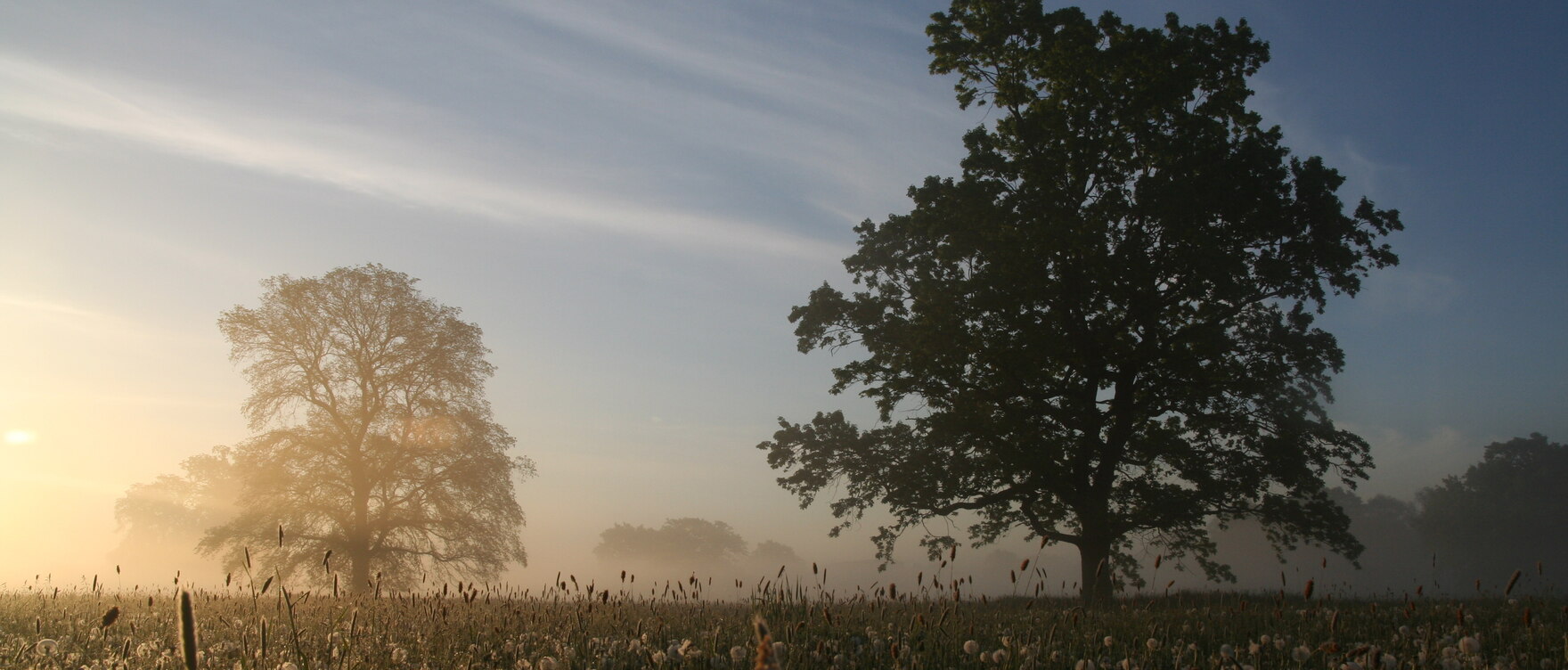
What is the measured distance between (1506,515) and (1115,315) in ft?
226

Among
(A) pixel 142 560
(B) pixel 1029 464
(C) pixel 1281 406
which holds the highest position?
(C) pixel 1281 406

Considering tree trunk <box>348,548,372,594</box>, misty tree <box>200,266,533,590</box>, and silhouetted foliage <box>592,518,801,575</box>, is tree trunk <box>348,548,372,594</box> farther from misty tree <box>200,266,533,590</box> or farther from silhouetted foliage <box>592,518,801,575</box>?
silhouetted foliage <box>592,518,801,575</box>

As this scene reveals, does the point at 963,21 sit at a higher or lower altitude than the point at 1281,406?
higher

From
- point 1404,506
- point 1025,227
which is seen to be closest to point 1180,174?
point 1025,227

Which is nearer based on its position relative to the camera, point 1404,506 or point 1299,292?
point 1299,292

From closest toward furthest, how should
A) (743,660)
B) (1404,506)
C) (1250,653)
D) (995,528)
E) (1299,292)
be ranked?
1. (743,660)
2. (1250,653)
3. (1299,292)
4. (995,528)
5. (1404,506)

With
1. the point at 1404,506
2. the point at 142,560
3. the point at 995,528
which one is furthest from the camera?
the point at 1404,506

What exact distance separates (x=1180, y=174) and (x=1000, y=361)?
5.73 meters

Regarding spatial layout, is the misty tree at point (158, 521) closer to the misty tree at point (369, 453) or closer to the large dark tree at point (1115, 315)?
the misty tree at point (369, 453)

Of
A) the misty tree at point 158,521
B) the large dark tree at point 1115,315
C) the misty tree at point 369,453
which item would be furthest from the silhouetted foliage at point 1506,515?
the misty tree at point 158,521

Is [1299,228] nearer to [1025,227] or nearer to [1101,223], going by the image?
[1101,223]

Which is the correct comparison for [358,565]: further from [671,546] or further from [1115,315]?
[671,546]

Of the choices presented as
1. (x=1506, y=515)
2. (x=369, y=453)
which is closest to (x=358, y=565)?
(x=369, y=453)

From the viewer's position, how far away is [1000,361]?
60.8 ft
